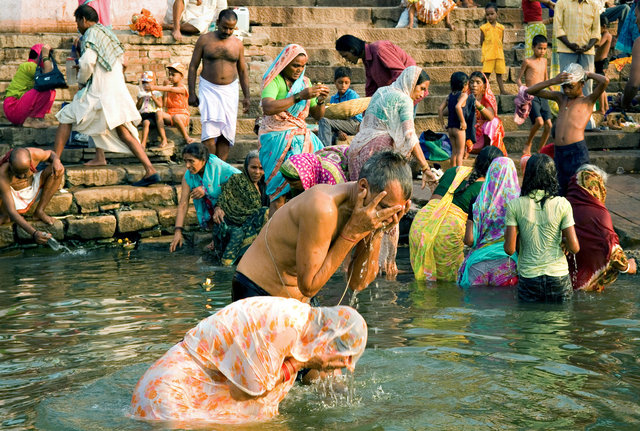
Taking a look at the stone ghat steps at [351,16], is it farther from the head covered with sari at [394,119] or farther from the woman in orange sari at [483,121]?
the head covered with sari at [394,119]

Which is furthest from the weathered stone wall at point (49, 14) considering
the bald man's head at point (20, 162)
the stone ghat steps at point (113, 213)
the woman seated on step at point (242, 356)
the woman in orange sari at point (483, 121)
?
the woman seated on step at point (242, 356)

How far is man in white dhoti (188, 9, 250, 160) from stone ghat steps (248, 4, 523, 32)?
359cm

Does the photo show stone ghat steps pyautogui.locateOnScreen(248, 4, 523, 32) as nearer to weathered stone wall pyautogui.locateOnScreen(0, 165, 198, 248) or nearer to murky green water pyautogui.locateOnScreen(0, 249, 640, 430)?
weathered stone wall pyautogui.locateOnScreen(0, 165, 198, 248)

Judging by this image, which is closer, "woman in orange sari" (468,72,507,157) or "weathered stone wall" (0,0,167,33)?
"woman in orange sari" (468,72,507,157)

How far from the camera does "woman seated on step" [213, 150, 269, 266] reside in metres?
8.93

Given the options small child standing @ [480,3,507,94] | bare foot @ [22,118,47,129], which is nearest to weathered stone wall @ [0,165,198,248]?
bare foot @ [22,118,47,129]

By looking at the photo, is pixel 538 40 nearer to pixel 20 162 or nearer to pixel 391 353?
pixel 20 162

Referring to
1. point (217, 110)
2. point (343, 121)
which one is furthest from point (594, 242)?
point (217, 110)

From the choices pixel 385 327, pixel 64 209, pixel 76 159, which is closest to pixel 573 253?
pixel 385 327

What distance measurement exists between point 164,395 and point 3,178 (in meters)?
6.07

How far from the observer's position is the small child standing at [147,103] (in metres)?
11.2

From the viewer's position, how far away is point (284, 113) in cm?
880

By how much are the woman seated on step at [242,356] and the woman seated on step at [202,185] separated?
5056 mm

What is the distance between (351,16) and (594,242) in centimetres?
850
